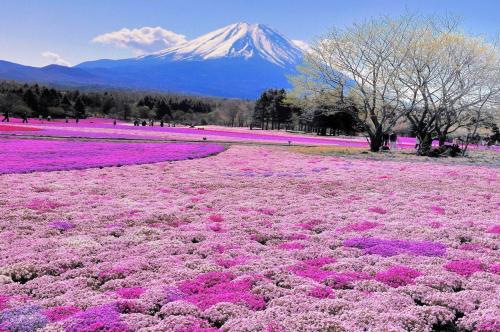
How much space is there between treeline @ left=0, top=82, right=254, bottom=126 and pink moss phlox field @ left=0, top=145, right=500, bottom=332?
113687 millimetres

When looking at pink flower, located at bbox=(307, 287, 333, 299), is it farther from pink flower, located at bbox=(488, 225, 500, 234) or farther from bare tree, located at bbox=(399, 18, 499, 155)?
bare tree, located at bbox=(399, 18, 499, 155)

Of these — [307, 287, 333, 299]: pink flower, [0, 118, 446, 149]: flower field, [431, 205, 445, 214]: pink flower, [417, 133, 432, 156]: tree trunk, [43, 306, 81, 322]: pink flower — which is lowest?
[43, 306, 81, 322]: pink flower

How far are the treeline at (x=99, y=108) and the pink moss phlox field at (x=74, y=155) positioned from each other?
8715cm

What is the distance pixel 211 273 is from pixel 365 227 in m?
6.69

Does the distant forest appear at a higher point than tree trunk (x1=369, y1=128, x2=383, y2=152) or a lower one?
higher

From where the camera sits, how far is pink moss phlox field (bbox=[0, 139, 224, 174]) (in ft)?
96.4

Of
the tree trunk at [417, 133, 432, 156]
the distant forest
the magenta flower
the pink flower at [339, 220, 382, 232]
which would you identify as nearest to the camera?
the magenta flower

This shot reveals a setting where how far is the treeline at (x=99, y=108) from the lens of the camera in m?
130

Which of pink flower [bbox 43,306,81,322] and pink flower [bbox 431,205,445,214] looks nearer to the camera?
pink flower [bbox 43,306,81,322]

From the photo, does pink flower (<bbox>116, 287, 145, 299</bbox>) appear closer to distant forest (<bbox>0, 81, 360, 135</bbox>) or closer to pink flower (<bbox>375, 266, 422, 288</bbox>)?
pink flower (<bbox>375, 266, 422, 288</bbox>)

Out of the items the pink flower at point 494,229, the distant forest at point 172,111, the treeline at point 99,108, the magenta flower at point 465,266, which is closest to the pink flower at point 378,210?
the pink flower at point 494,229

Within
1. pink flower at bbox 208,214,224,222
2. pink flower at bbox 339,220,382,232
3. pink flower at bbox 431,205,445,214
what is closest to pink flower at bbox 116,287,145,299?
pink flower at bbox 208,214,224,222

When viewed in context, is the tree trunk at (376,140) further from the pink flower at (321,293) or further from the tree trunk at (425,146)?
the pink flower at (321,293)

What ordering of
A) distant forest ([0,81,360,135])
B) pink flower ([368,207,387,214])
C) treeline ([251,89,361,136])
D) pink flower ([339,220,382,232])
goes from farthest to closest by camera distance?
1. distant forest ([0,81,360,135])
2. treeline ([251,89,361,136])
3. pink flower ([368,207,387,214])
4. pink flower ([339,220,382,232])
